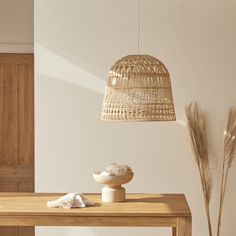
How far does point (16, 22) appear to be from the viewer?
21.2 ft

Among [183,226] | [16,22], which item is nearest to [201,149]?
[183,226]

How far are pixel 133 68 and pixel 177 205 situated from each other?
998mm

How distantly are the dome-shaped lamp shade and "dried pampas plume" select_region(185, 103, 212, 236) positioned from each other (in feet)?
6.08

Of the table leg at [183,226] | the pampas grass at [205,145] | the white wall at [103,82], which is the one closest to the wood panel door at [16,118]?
the white wall at [103,82]

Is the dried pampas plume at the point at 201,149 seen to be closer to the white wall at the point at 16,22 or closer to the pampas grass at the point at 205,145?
the pampas grass at the point at 205,145

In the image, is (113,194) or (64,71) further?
(64,71)

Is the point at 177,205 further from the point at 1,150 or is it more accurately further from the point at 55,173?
the point at 1,150

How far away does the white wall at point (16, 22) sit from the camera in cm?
647

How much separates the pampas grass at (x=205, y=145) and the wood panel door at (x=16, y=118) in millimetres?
1917

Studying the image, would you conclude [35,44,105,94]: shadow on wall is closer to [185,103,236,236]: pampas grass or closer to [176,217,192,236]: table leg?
[185,103,236,236]: pampas grass

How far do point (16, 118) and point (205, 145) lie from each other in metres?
2.20

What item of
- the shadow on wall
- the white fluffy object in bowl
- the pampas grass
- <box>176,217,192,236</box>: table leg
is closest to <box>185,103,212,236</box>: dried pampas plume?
the pampas grass

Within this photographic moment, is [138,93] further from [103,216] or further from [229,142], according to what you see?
[229,142]

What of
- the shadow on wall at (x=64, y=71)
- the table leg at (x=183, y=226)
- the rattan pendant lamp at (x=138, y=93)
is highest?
the shadow on wall at (x=64, y=71)
